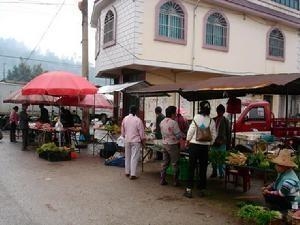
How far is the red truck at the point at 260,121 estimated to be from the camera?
13773mm

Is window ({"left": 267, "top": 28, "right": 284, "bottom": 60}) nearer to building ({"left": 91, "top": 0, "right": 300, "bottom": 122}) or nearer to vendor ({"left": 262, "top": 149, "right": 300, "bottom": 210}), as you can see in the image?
building ({"left": 91, "top": 0, "right": 300, "bottom": 122})

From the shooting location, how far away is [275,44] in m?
23.1

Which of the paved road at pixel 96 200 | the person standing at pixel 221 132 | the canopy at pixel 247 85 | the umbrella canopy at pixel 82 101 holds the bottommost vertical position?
the paved road at pixel 96 200

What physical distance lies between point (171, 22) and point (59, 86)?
7.08m

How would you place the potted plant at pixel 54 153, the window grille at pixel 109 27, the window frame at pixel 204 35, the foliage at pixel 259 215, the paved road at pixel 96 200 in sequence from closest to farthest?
the foliage at pixel 259 215
the paved road at pixel 96 200
the potted plant at pixel 54 153
the window frame at pixel 204 35
the window grille at pixel 109 27

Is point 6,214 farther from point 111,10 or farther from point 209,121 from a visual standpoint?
point 111,10

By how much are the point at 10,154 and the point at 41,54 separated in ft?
411

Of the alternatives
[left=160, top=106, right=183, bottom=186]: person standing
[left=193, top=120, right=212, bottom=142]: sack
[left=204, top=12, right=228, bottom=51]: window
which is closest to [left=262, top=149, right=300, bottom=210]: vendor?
[left=193, top=120, right=212, bottom=142]: sack

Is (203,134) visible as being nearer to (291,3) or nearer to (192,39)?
(192,39)

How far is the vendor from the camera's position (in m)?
6.11

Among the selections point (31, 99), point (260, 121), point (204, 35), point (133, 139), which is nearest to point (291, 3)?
point (204, 35)

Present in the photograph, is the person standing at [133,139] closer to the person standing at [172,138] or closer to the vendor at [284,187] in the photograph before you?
the person standing at [172,138]

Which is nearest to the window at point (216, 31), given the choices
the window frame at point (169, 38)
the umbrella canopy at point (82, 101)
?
the window frame at point (169, 38)

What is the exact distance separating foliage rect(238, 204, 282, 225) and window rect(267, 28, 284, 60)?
683 inches
